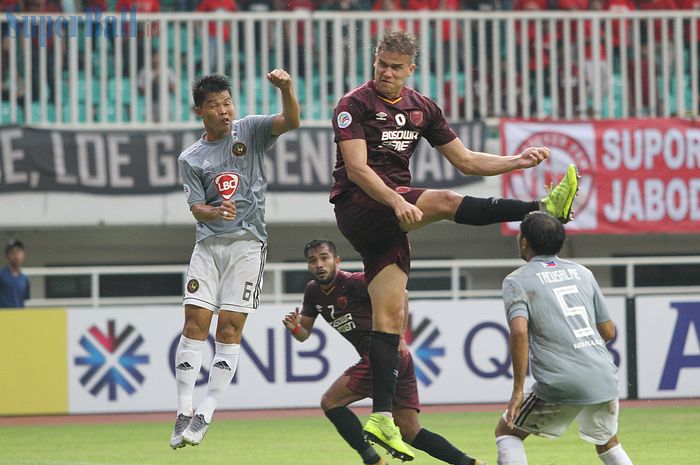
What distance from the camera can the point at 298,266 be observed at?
1602 centimetres

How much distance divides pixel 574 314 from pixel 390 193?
1.26m

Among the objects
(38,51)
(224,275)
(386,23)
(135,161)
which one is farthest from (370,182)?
(38,51)

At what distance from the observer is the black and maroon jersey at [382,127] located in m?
7.96

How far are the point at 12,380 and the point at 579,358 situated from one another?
9985mm

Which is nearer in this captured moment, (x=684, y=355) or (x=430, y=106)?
(x=430, y=106)

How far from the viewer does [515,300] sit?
7.24 metres

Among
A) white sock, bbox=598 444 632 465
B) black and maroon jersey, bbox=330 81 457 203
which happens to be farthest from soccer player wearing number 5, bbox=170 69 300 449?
white sock, bbox=598 444 632 465

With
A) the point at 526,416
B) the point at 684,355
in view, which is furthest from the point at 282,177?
the point at 526,416

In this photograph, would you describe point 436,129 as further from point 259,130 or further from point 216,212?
point 216,212

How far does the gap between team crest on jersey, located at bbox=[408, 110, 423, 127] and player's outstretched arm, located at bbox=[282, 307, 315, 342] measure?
7.10 feet

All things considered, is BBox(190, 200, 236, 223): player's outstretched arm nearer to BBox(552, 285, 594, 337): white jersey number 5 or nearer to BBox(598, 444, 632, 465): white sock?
BBox(552, 285, 594, 337): white jersey number 5

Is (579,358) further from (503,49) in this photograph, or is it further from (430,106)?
(503,49)

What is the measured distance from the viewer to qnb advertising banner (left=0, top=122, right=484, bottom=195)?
55.8ft

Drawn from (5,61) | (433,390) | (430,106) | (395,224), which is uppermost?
(5,61)
